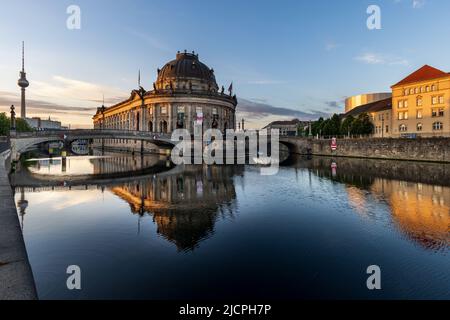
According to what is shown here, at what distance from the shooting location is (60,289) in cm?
855

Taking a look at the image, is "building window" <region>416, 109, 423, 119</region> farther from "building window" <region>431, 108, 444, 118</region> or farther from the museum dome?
the museum dome

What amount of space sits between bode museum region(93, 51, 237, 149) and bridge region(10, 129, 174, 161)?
572 inches

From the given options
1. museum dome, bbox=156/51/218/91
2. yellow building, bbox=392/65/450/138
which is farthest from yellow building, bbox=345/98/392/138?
museum dome, bbox=156/51/218/91

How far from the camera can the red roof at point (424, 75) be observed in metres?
66.6

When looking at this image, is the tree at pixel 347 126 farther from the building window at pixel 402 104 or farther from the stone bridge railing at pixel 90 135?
the stone bridge railing at pixel 90 135

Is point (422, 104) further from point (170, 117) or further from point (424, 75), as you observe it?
point (170, 117)

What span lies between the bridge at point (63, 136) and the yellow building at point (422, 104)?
55.5 meters

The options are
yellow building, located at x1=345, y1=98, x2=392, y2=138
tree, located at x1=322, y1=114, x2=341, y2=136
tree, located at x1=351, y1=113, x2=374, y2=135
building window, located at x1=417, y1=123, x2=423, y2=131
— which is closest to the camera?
building window, located at x1=417, y1=123, x2=423, y2=131

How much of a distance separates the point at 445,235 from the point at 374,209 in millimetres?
5437

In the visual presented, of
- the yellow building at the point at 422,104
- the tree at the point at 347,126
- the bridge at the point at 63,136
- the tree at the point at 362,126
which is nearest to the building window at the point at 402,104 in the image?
the yellow building at the point at 422,104

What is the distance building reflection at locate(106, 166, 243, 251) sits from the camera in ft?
46.5
